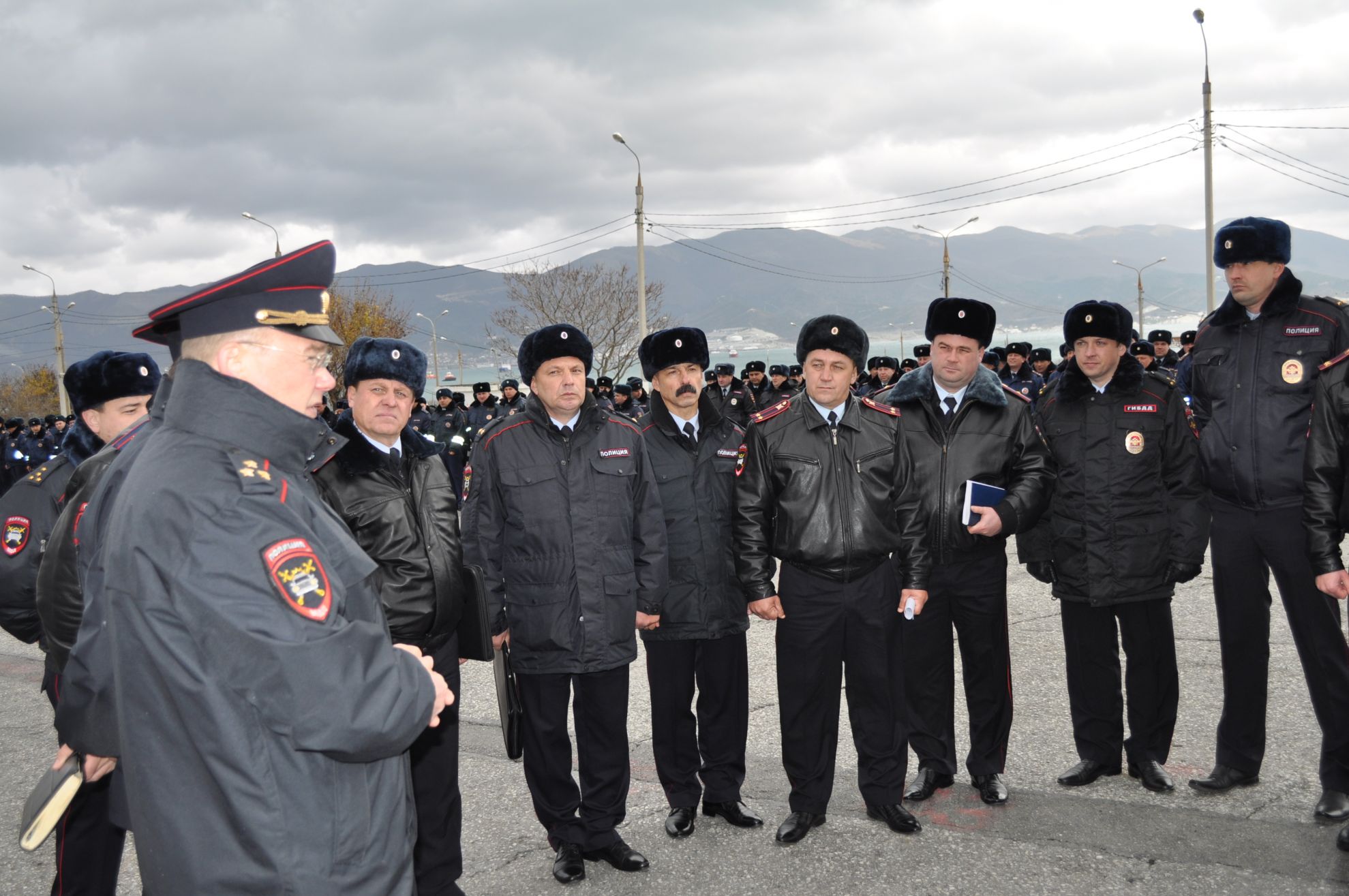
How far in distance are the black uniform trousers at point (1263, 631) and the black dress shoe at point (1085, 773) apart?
0.49 m

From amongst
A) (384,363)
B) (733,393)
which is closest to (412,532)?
(384,363)

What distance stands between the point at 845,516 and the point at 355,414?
209 cm

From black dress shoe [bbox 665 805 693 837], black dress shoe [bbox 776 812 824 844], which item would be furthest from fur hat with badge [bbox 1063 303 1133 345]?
black dress shoe [bbox 665 805 693 837]

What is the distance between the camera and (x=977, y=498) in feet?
14.5

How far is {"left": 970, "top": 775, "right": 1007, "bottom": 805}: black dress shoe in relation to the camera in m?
4.31

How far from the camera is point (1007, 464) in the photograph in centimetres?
459

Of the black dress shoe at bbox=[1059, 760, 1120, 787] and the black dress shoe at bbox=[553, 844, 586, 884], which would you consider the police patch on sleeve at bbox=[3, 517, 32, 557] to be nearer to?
the black dress shoe at bbox=[553, 844, 586, 884]

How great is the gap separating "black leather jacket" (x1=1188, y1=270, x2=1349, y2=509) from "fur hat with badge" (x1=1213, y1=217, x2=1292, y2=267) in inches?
4.8

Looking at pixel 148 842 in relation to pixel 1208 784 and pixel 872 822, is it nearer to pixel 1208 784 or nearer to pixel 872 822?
pixel 872 822

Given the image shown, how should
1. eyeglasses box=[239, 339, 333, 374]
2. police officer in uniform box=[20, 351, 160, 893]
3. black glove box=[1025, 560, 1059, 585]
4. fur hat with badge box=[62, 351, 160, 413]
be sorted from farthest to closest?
black glove box=[1025, 560, 1059, 585]
fur hat with badge box=[62, 351, 160, 413]
police officer in uniform box=[20, 351, 160, 893]
eyeglasses box=[239, 339, 333, 374]

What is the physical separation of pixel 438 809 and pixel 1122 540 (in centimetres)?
332

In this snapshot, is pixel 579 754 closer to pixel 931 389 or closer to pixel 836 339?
pixel 836 339

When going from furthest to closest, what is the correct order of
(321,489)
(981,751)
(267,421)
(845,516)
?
(981,751) < (845,516) < (321,489) < (267,421)

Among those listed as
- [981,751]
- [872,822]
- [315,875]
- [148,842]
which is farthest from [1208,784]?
[148,842]
